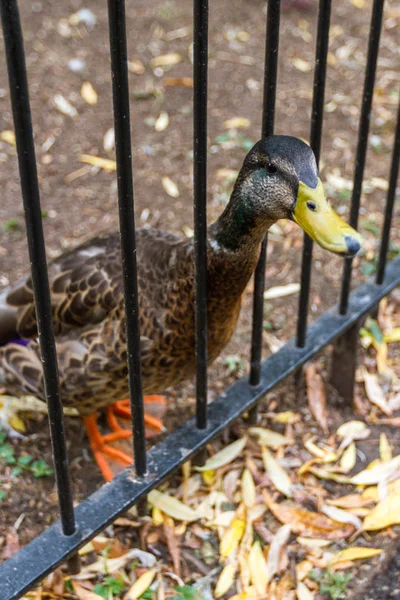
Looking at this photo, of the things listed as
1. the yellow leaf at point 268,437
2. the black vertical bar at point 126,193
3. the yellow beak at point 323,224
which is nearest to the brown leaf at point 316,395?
the yellow leaf at point 268,437

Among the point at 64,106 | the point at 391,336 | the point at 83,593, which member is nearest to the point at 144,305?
the point at 83,593

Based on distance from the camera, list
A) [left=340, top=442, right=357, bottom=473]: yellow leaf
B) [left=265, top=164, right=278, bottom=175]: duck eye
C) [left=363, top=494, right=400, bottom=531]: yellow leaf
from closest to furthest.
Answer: [left=265, top=164, right=278, bottom=175]: duck eye, [left=363, top=494, right=400, bottom=531]: yellow leaf, [left=340, top=442, right=357, bottom=473]: yellow leaf

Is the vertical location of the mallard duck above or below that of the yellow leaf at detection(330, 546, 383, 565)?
above

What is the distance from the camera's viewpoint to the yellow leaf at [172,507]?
8.64 feet

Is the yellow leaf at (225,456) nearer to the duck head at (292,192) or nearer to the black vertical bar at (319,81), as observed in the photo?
the black vertical bar at (319,81)

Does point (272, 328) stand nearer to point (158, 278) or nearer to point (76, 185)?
point (158, 278)

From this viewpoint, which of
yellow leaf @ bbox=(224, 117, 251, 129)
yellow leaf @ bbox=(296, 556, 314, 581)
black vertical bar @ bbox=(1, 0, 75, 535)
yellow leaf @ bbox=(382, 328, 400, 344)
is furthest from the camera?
yellow leaf @ bbox=(224, 117, 251, 129)

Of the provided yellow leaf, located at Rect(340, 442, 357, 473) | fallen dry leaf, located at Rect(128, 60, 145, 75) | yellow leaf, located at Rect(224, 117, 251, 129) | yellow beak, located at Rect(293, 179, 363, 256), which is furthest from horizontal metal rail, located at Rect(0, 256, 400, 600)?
fallen dry leaf, located at Rect(128, 60, 145, 75)

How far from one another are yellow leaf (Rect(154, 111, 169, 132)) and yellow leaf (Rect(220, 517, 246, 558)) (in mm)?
2593

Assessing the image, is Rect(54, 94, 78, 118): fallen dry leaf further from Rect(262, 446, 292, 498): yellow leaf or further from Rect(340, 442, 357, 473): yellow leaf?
Rect(340, 442, 357, 473): yellow leaf

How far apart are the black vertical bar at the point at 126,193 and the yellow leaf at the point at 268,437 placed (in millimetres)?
793

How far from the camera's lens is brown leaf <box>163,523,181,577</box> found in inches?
97.7

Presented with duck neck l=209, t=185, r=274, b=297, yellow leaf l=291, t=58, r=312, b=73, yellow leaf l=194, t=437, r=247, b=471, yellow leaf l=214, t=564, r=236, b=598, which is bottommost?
yellow leaf l=214, t=564, r=236, b=598

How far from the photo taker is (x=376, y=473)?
276 centimetres
